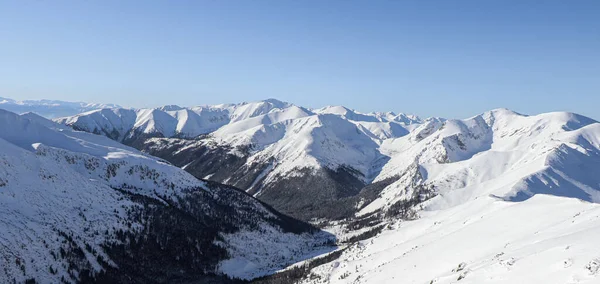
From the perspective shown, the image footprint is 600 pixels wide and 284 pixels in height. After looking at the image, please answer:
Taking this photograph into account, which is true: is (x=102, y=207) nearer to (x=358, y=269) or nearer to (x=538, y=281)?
(x=358, y=269)

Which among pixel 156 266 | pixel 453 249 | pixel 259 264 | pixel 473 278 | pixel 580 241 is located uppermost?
pixel 580 241

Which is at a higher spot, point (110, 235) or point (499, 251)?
point (499, 251)

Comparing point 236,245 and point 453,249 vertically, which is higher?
point 453,249

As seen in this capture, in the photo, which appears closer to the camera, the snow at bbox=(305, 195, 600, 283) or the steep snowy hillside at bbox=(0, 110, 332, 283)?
the snow at bbox=(305, 195, 600, 283)

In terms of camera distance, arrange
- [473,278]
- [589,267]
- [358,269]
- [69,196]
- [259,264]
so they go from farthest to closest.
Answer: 1. [259,264]
2. [69,196]
3. [358,269]
4. [473,278]
5. [589,267]

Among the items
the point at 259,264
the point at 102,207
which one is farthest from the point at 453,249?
the point at 102,207

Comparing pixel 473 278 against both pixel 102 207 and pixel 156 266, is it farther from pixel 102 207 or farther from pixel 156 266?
pixel 102 207

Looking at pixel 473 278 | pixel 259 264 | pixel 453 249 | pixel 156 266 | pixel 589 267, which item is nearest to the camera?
pixel 589 267

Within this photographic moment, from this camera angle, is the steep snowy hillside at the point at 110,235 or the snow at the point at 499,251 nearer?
the snow at the point at 499,251

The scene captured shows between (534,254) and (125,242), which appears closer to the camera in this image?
(534,254)

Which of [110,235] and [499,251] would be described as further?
[110,235]
